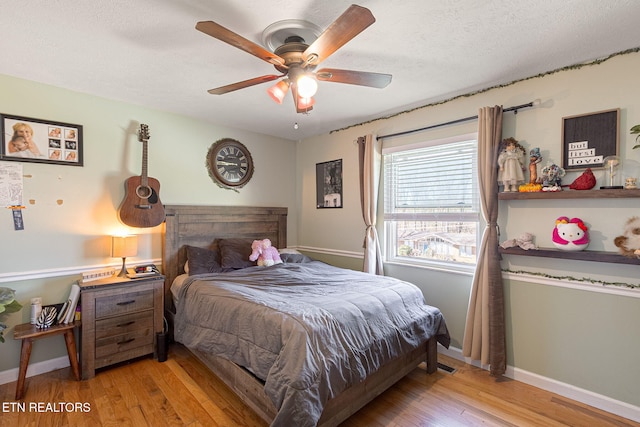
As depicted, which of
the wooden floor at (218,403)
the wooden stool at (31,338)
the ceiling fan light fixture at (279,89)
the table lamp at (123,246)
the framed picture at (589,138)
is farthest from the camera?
the table lamp at (123,246)

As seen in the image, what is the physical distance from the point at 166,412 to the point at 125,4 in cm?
252

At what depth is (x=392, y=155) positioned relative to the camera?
3479 millimetres

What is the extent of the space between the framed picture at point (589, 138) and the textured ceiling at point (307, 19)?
0.44 metres

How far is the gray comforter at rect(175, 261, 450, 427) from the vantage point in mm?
1663

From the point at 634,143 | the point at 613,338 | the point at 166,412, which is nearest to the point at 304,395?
the point at 166,412

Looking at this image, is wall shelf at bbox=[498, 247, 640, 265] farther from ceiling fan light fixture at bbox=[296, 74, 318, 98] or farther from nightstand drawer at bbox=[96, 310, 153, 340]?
nightstand drawer at bbox=[96, 310, 153, 340]

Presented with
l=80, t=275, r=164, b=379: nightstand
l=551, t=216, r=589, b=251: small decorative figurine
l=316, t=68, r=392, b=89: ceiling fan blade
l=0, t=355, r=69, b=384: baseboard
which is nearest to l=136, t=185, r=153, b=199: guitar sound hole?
l=80, t=275, r=164, b=379: nightstand

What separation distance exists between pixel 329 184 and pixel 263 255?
4.36 ft

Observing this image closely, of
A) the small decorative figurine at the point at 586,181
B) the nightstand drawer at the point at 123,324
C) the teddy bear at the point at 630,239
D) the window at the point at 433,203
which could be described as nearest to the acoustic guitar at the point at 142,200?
the nightstand drawer at the point at 123,324

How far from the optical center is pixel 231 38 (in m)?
1.46

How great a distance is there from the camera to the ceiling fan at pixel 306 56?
139 centimetres

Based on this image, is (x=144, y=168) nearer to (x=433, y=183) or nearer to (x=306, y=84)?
(x=306, y=84)

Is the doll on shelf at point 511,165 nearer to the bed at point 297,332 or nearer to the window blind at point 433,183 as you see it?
the window blind at point 433,183

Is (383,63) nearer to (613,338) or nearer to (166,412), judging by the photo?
(613,338)
